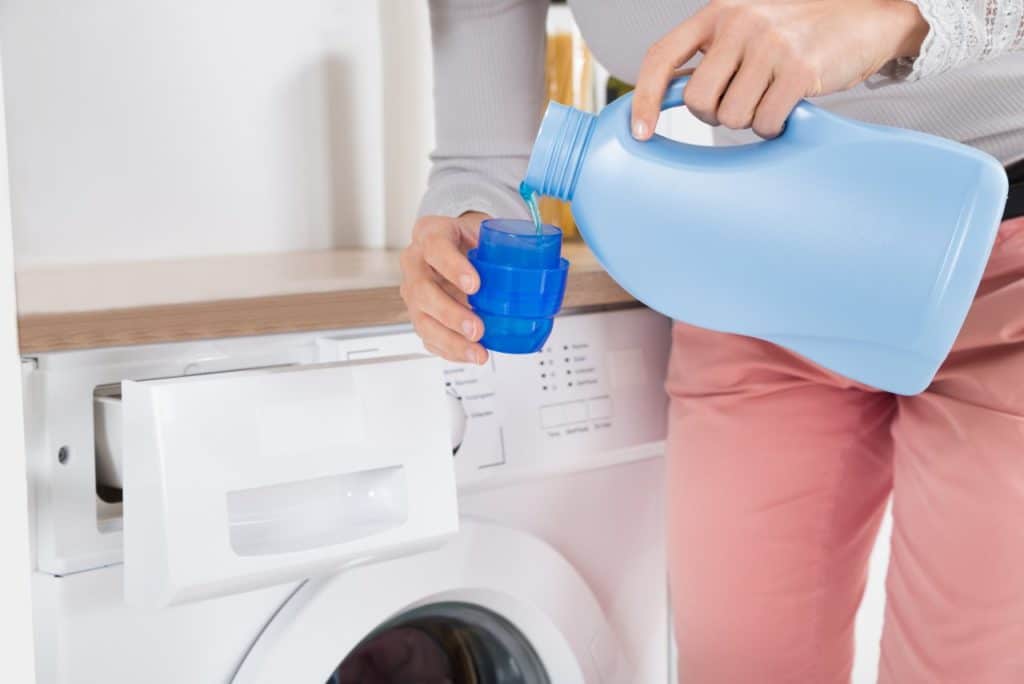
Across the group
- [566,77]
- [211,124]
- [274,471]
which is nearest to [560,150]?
[274,471]

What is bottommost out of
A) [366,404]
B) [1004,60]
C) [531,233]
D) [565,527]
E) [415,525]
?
[565,527]

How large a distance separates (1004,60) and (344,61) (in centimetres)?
98

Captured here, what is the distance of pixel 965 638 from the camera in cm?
88

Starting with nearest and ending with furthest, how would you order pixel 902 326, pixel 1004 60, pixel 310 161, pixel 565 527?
1. pixel 902 326
2. pixel 1004 60
3. pixel 565 527
4. pixel 310 161

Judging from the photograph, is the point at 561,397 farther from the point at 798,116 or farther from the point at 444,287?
the point at 798,116

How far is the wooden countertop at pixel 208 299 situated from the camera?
81 centimetres

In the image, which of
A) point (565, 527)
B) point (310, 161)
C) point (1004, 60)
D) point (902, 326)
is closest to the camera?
point (902, 326)

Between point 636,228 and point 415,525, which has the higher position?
point 636,228

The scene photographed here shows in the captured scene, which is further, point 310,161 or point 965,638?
point 310,161

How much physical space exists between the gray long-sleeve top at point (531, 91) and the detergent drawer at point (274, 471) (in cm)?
20

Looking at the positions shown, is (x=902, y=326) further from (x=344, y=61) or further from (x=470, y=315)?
(x=344, y=61)

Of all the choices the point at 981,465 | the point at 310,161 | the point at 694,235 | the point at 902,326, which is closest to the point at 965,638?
the point at 981,465

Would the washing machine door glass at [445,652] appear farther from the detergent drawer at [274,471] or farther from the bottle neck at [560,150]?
the bottle neck at [560,150]

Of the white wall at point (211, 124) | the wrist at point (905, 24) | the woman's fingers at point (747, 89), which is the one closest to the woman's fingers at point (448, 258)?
the woman's fingers at point (747, 89)
